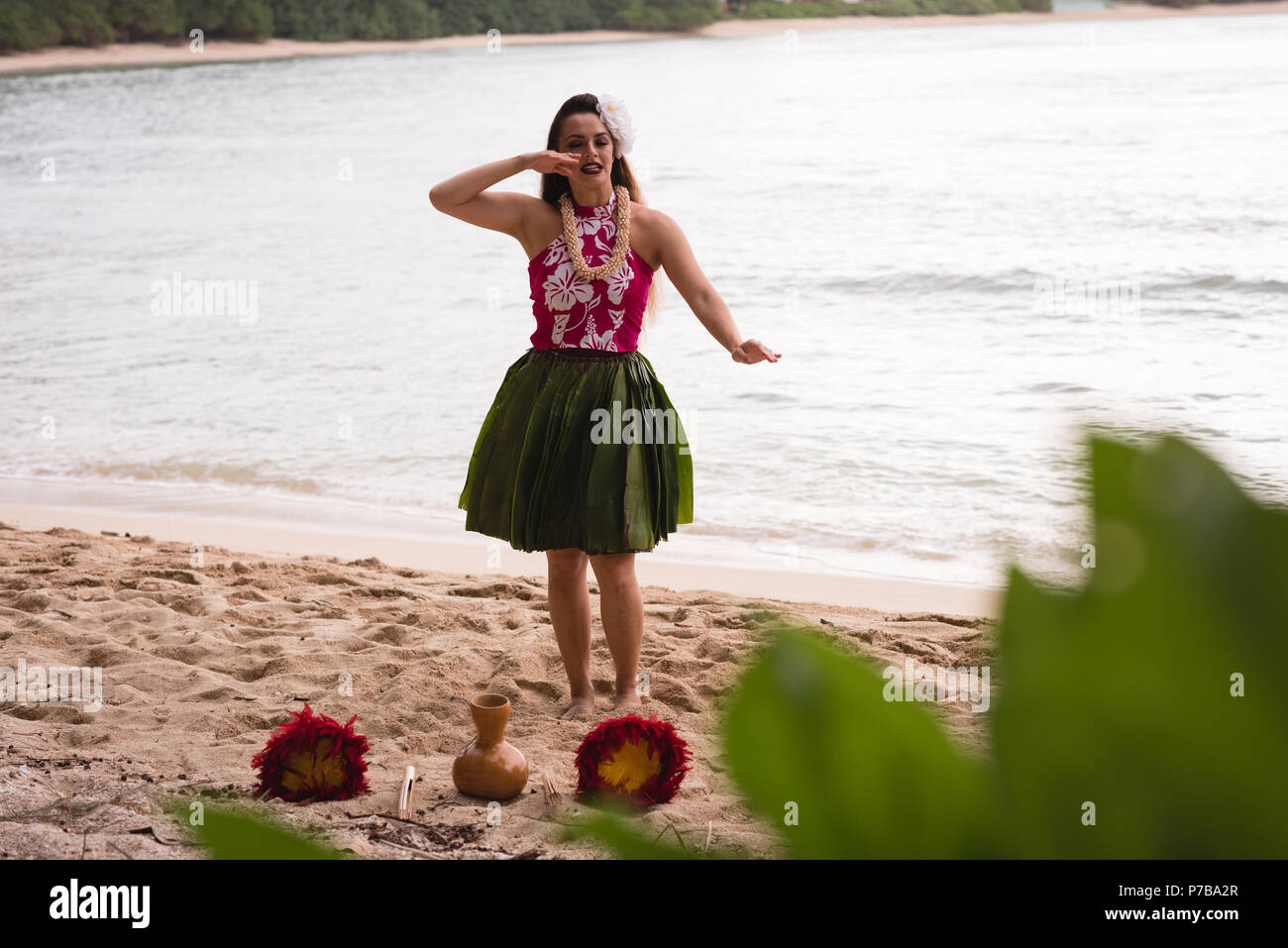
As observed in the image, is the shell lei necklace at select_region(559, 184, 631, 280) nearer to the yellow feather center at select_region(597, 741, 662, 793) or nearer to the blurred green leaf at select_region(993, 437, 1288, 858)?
the yellow feather center at select_region(597, 741, 662, 793)

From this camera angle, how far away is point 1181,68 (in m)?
41.5

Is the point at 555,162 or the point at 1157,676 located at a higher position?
the point at 555,162

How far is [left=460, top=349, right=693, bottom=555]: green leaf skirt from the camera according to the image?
3803mm

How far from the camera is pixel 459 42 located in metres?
73.2

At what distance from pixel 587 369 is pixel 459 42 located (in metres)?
74.4

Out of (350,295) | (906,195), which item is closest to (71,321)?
(350,295)

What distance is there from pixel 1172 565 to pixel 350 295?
1606 centimetres

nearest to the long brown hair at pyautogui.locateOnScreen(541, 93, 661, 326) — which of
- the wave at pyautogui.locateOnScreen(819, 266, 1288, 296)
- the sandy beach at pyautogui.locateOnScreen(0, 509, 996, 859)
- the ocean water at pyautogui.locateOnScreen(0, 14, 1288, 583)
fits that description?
the sandy beach at pyautogui.locateOnScreen(0, 509, 996, 859)

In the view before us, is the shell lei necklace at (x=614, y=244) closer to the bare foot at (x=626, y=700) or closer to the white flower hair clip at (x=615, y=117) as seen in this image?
the white flower hair clip at (x=615, y=117)

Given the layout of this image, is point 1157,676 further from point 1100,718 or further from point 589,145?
point 589,145

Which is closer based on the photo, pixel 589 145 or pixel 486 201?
pixel 589 145

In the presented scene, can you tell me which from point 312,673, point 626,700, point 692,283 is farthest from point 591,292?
point 312,673

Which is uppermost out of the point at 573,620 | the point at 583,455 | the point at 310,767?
the point at 583,455
